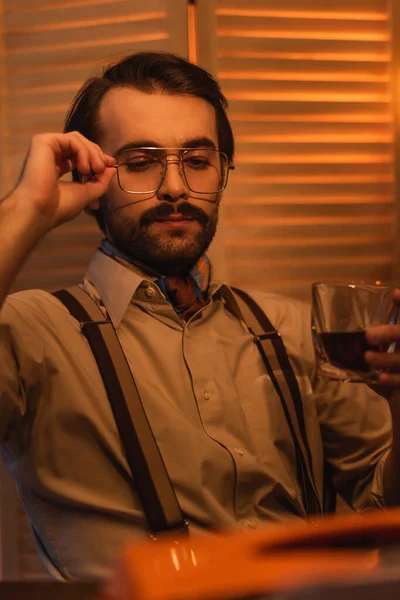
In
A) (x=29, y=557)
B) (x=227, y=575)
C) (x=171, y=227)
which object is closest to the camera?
(x=227, y=575)

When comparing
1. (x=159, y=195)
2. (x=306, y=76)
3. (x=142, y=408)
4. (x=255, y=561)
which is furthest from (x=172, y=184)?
(x=255, y=561)

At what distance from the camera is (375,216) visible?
5.65ft

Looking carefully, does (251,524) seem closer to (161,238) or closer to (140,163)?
(161,238)

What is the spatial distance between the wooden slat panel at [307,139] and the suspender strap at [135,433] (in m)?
0.51

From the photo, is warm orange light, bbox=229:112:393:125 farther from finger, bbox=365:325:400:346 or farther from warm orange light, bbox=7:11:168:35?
finger, bbox=365:325:400:346

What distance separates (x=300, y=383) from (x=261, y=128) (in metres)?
0.61

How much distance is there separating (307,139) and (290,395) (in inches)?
25.4

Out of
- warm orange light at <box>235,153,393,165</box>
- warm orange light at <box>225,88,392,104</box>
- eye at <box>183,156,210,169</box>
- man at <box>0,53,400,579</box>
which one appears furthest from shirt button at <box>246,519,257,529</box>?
warm orange light at <box>225,88,392,104</box>

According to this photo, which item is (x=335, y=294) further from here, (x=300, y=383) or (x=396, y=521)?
(x=396, y=521)

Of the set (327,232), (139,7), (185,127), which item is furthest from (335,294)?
(139,7)

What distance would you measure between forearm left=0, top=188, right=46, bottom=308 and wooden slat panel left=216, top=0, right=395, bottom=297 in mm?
680

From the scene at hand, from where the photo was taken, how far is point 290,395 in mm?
1381

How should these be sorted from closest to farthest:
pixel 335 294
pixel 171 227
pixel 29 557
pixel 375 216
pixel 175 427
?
pixel 335 294
pixel 175 427
pixel 171 227
pixel 29 557
pixel 375 216

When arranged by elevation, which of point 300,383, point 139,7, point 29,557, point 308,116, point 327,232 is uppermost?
point 139,7
